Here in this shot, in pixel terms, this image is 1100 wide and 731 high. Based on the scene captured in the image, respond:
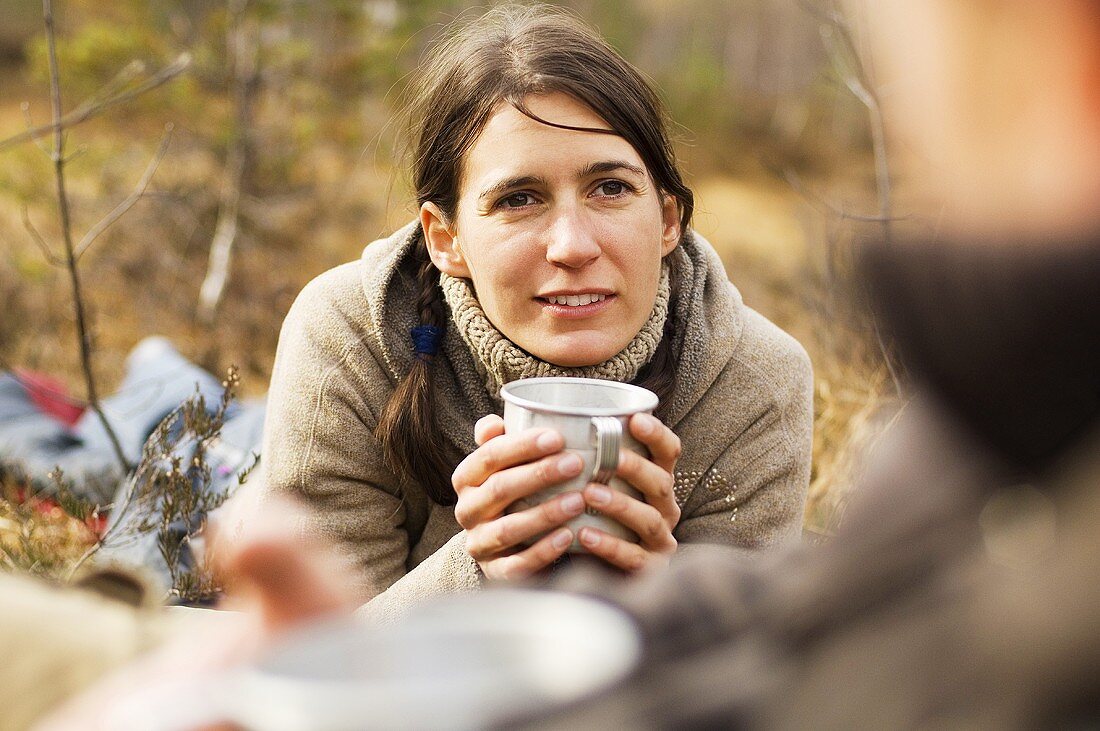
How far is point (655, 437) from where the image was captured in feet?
5.10

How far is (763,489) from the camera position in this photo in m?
2.28

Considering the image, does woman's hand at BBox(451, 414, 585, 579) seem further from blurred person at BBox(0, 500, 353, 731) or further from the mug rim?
blurred person at BBox(0, 500, 353, 731)

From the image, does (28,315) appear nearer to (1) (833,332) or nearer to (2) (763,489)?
(1) (833,332)

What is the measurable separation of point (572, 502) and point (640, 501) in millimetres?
159

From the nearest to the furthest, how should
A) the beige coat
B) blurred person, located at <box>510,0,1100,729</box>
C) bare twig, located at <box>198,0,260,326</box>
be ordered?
blurred person, located at <box>510,0,1100,729</box> → the beige coat → bare twig, located at <box>198,0,260,326</box>

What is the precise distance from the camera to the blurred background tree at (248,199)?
406 centimetres

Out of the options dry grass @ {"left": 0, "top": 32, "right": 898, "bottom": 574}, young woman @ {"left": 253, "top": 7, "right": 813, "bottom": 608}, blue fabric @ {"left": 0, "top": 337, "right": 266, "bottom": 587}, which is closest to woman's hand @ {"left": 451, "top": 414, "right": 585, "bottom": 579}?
young woman @ {"left": 253, "top": 7, "right": 813, "bottom": 608}

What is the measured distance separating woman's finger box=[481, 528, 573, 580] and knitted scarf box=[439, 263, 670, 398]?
1.93 feet

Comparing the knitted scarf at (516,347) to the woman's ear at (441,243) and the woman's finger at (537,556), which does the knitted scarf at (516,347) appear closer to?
the woman's ear at (441,243)

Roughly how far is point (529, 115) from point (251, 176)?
18.7ft

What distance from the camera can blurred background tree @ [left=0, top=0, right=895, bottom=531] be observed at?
13.3ft

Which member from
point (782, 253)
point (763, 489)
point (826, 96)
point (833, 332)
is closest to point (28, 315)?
point (833, 332)

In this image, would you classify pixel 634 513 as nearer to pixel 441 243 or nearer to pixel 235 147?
pixel 441 243

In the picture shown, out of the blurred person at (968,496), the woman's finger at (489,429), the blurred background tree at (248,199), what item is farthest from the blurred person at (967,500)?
the blurred background tree at (248,199)
